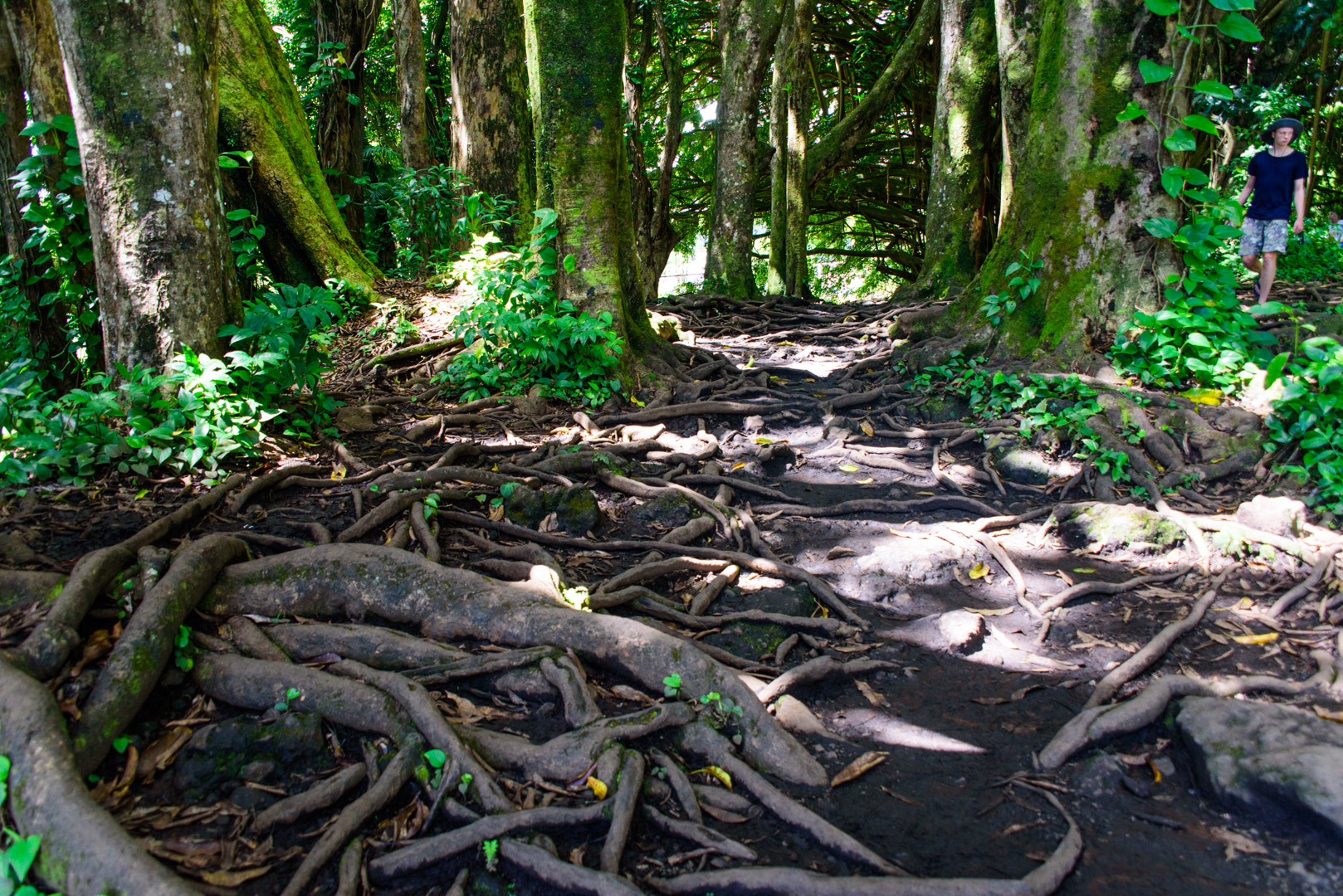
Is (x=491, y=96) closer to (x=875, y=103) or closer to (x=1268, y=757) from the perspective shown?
(x=875, y=103)

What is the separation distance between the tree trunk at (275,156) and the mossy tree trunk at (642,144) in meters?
5.30

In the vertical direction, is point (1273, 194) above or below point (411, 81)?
below

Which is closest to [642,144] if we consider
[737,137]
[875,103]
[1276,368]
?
[737,137]

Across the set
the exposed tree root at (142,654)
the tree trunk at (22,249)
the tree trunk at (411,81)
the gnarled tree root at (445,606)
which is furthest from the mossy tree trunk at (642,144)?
the exposed tree root at (142,654)

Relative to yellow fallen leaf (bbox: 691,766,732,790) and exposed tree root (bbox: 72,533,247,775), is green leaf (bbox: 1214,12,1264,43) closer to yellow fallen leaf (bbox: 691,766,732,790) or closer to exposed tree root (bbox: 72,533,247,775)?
yellow fallen leaf (bbox: 691,766,732,790)

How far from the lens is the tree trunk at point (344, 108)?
37.8ft

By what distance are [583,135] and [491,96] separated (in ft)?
14.1

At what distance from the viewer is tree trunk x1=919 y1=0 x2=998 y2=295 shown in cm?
935

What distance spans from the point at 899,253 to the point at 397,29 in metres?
12.9

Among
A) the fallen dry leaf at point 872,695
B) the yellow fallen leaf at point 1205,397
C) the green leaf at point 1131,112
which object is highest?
the green leaf at point 1131,112

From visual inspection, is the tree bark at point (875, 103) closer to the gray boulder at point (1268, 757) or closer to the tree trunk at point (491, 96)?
the tree trunk at point (491, 96)

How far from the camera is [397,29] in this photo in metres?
11.0

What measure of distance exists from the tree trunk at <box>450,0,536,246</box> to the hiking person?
24.4 ft

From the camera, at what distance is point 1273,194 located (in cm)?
635
